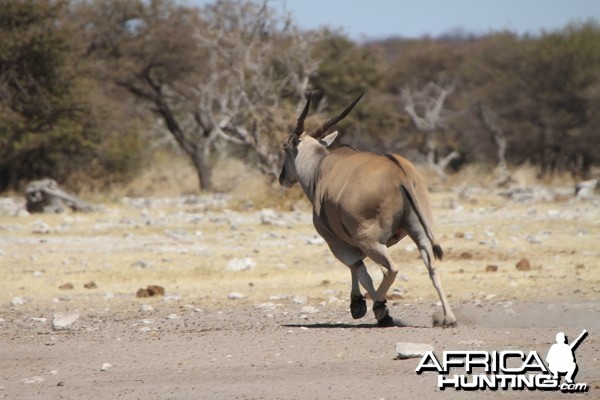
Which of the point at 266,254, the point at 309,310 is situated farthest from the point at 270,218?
the point at 309,310

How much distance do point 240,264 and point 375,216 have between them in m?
5.62

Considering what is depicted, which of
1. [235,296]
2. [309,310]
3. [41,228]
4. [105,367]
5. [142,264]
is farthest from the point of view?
[41,228]

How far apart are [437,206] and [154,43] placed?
41.3 ft

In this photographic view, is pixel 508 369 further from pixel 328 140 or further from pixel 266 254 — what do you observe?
pixel 266 254

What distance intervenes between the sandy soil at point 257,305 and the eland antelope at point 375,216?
382mm

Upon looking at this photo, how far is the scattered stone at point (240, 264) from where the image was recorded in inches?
558

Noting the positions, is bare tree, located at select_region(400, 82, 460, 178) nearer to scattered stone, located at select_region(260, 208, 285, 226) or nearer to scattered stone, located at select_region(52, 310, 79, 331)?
scattered stone, located at select_region(260, 208, 285, 226)

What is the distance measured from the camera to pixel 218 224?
2002cm

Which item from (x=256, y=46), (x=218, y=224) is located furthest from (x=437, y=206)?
(x=256, y=46)

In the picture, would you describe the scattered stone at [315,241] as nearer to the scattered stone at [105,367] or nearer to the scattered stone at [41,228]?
the scattered stone at [41,228]

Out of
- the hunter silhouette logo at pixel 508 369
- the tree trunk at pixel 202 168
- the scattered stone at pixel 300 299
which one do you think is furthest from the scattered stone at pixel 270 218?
the hunter silhouette logo at pixel 508 369

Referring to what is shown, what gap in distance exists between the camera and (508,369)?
6879mm

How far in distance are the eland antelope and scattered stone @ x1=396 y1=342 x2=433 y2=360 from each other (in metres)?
1.18

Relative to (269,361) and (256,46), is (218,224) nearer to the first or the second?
(256,46)
